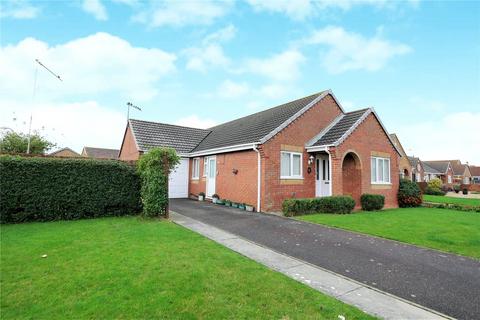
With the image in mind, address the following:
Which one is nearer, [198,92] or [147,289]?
[147,289]

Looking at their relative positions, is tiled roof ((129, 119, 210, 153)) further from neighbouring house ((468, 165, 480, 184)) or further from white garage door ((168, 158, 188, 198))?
neighbouring house ((468, 165, 480, 184))

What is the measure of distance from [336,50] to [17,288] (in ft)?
53.8

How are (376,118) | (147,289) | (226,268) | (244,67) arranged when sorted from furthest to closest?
(244,67) → (376,118) → (226,268) → (147,289)

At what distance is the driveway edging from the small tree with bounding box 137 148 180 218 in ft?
13.3

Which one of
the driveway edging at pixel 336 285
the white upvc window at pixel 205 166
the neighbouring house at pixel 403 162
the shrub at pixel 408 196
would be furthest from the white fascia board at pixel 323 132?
the neighbouring house at pixel 403 162

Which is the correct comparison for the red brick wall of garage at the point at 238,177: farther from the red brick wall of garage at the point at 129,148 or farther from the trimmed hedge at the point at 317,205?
the red brick wall of garage at the point at 129,148

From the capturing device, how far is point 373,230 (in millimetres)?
9156

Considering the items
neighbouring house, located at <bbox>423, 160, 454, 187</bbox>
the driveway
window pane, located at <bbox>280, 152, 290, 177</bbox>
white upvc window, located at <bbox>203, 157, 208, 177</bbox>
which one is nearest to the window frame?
window pane, located at <bbox>280, 152, 290, 177</bbox>

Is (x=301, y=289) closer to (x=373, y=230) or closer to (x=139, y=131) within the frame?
(x=373, y=230)

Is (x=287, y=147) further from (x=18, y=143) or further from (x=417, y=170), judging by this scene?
(x=417, y=170)

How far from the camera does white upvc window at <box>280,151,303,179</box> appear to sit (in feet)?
46.6

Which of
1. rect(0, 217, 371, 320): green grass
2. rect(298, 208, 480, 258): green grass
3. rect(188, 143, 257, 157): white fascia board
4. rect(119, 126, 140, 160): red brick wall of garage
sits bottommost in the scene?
rect(0, 217, 371, 320): green grass

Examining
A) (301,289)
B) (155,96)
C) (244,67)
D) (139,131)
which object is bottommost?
(301,289)

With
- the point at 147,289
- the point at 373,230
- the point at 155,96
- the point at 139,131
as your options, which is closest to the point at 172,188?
the point at 139,131
